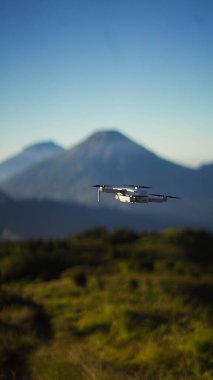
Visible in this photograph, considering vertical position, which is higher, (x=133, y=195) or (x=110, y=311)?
(x=133, y=195)

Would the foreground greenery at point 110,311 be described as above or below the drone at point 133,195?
below

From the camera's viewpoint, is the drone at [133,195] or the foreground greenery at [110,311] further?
the foreground greenery at [110,311]

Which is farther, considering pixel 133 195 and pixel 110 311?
pixel 110 311

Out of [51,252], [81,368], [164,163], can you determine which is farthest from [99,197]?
[164,163]

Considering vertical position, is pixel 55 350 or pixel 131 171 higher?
pixel 131 171

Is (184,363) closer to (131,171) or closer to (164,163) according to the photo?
(131,171)
